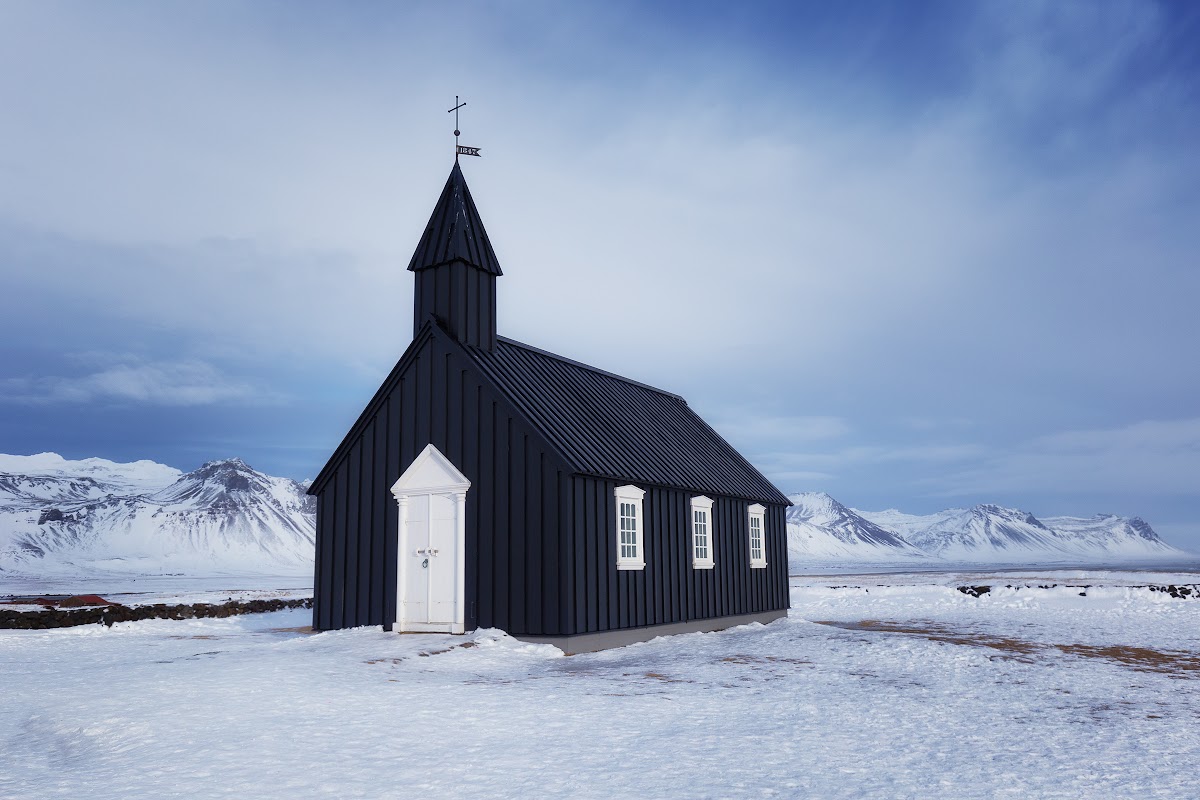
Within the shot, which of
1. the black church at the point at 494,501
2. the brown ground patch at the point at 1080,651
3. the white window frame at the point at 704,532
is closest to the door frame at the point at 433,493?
the black church at the point at 494,501

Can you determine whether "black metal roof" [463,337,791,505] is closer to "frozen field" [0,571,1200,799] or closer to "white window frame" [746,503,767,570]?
"white window frame" [746,503,767,570]

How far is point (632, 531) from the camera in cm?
1945

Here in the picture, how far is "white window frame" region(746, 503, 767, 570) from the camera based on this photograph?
82.9 ft

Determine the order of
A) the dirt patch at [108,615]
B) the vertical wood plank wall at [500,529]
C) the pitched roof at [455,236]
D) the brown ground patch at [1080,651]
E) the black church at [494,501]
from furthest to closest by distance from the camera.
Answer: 1. the dirt patch at [108,615]
2. the pitched roof at [455,236]
3. the black church at [494,501]
4. the vertical wood plank wall at [500,529]
5. the brown ground patch at [1080,651]

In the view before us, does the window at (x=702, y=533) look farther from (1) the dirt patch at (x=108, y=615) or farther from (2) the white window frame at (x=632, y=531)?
(1) the dirt patch at (x=108, y=615)

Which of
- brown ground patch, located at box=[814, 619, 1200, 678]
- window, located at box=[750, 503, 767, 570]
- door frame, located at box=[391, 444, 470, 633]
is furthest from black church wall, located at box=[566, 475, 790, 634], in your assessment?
brown ground patch, located at box=[814, 619, 1200, 678]

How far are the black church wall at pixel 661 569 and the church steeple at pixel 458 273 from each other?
487 cm

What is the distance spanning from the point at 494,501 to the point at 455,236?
6361mm

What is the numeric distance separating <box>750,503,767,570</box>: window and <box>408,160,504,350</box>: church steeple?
9662 mm

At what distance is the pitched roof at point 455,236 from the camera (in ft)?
67.0

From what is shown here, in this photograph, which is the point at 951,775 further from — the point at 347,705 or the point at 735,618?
the point at 735,618

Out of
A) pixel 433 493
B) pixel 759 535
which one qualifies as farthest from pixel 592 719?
pixel 759 535

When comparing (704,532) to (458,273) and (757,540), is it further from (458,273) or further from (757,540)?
(458,273)

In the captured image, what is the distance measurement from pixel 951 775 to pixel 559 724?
4198 millimetres
